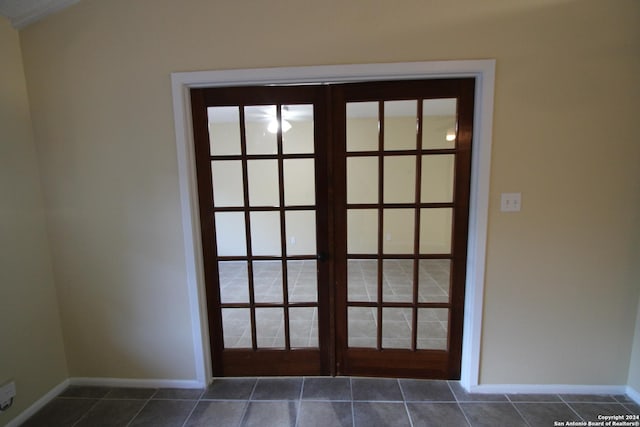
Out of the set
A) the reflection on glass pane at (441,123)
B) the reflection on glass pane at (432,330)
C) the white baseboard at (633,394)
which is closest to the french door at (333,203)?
the reflection on glass pane at (441,123)

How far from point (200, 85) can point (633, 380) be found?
11.2 feet

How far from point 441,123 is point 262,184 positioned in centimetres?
130

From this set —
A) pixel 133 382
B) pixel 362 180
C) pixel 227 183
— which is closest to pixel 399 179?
pixel 362 180

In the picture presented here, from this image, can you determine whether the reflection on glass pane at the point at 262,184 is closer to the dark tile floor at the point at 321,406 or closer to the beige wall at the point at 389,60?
the beige wall at the point at 389,60

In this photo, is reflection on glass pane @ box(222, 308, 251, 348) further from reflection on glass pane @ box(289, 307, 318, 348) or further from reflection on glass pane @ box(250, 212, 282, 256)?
reflection on glass pane @ box(250, 212, 282, 256)

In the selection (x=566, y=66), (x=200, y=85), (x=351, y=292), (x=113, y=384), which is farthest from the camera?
(x=351, y=292)

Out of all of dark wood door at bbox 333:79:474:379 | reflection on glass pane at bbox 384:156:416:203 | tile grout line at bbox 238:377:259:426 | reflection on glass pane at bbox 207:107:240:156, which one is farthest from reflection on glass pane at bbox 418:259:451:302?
reflection on glass pane at bbox 207:107:240:156

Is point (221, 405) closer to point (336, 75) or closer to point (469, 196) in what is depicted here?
point (469, 196)

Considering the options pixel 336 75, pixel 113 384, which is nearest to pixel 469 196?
pixel 336 75

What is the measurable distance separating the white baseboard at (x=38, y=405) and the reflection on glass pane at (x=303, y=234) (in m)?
1.91

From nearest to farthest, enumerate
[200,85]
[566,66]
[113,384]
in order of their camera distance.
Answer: [566,66] → [200,85] → [113,384]

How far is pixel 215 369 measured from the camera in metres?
1.92

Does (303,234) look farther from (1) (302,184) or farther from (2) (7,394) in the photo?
(2) (7,394)

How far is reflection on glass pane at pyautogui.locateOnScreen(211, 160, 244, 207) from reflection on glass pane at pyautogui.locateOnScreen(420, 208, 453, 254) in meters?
1.29
